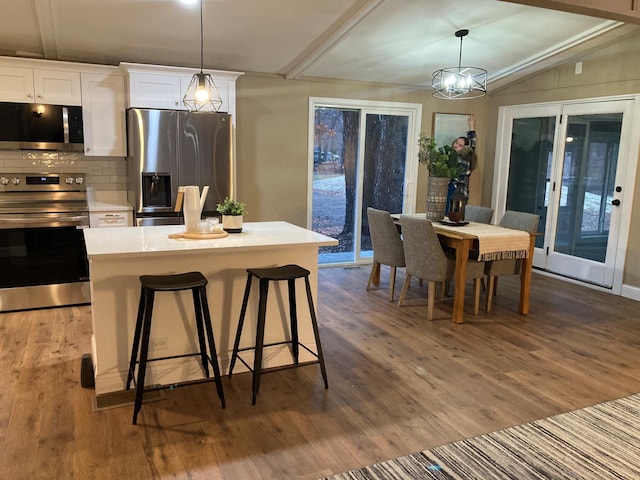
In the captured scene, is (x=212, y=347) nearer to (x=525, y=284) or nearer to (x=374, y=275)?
(x=374, y=275)

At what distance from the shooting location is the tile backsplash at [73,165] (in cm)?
465

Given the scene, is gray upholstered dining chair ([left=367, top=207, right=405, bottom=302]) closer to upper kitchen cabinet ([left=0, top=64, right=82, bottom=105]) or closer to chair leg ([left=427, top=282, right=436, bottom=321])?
chair leg ([left=427, top=282, right=436, bottom=321])

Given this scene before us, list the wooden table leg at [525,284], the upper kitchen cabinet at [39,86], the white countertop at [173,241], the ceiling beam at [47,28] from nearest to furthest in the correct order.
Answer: the white countertop at [173,241] < the ceiling beam at [47,28] < the upper kitchen cabinet at [39,86] < the wooden table leg at [525,284]

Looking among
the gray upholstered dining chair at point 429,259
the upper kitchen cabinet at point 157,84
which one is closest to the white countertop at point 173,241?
the gray upholstered dining chair at point 429,259

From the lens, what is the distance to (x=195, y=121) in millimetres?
4688

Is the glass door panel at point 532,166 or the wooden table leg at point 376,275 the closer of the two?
the wooden table leg at point 376,275

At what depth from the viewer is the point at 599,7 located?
2869mm

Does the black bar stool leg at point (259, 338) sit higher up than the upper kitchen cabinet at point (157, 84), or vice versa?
the upper kitchen cabinet at point (157, 84)

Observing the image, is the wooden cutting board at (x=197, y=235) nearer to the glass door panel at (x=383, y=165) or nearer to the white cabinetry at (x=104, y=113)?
the white cabinetry at (x=104, y=113)

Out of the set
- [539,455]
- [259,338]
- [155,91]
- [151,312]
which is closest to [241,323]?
[259,338]

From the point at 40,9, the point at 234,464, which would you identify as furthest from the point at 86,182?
the point at 234,464

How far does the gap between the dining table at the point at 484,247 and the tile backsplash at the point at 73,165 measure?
318 centimetres

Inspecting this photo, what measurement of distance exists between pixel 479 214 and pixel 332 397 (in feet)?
10.6

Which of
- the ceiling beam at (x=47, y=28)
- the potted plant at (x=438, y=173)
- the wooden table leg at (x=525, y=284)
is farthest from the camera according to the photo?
the potted plant at (x=438, y=173)
